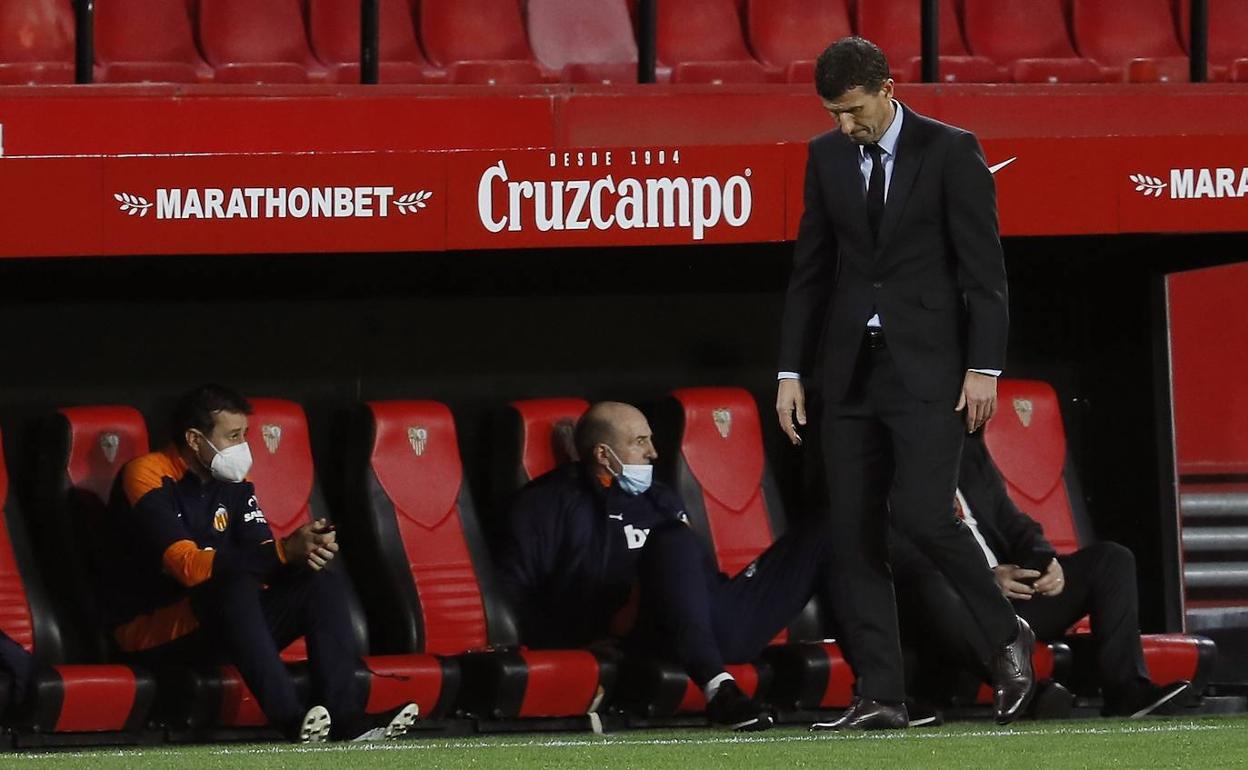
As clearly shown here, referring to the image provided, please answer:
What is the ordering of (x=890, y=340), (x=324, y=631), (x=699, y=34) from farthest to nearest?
(x=699, y=34)
(x=324, y=631)
(x=890, y=340)

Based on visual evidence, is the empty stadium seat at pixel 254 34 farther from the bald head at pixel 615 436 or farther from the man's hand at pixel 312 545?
the man's hand at pixel 312 545

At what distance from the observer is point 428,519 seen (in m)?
6.18

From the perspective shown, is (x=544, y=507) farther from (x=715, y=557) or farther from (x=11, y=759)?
(x=11, y=759)

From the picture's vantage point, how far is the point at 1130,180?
5797 mm

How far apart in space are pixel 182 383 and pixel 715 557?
1.56m

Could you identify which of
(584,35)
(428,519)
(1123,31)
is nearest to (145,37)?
(584,35)

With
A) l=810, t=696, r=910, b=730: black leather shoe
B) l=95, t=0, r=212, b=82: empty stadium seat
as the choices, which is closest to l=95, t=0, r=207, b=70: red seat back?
l=95, t=0, r=212, b=82: empty stadium seat

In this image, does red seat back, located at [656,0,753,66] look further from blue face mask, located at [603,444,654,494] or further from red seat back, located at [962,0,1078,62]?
blue face mask, located at [603,444,654,494]

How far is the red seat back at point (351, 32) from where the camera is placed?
804 centimetres

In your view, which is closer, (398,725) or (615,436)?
(398,725)

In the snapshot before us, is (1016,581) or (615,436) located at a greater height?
(615,436)

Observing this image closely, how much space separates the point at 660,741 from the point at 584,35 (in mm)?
4024

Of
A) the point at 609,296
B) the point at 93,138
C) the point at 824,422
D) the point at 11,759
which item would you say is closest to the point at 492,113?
the point at 609,296

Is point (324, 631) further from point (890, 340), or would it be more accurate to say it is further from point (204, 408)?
point (890, 340)
